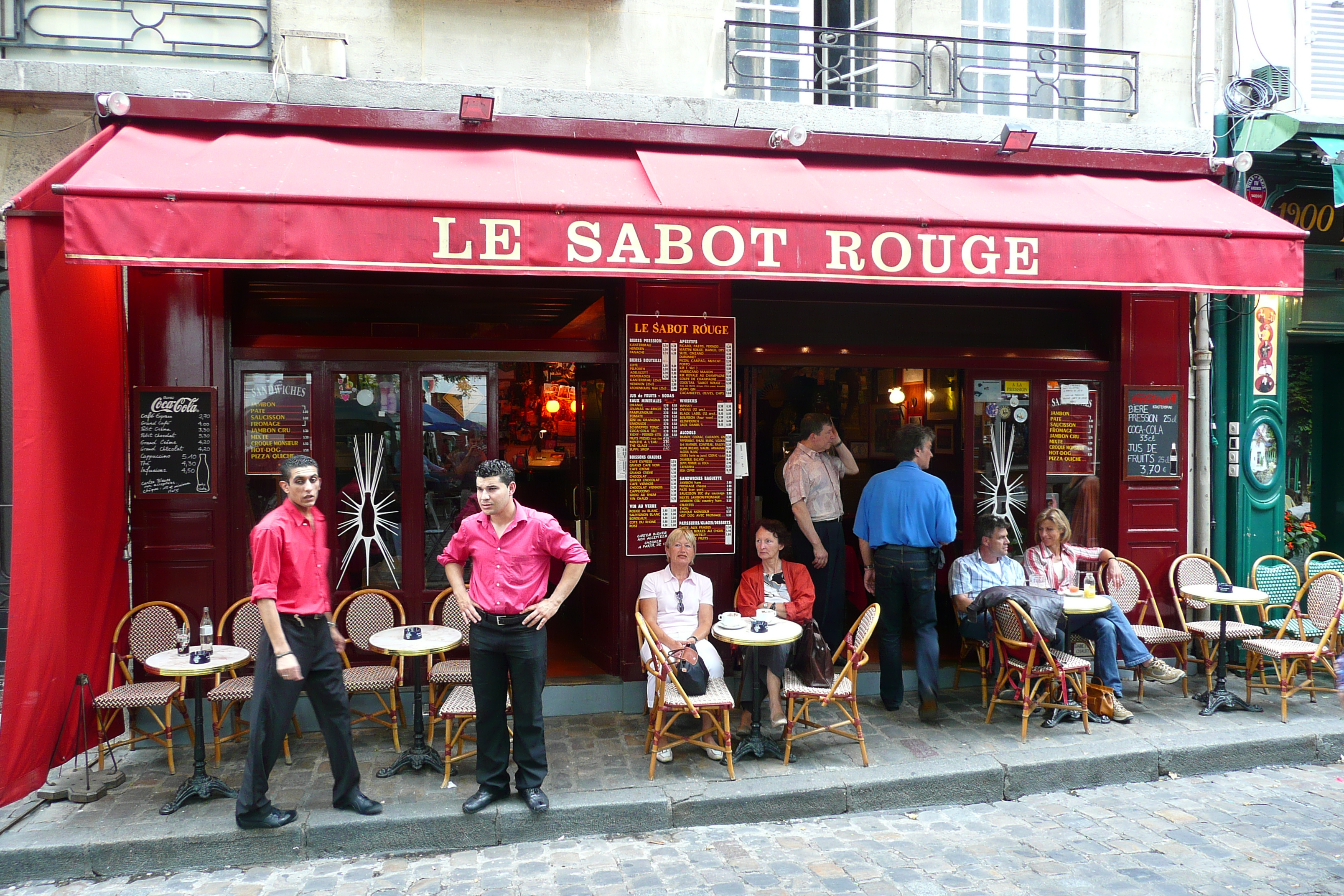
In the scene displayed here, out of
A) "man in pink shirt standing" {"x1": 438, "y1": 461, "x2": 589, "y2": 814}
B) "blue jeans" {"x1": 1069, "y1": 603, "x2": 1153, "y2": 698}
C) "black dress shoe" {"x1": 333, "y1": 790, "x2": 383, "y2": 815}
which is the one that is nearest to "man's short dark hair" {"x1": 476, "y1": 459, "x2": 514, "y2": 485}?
"man in pink shirt standing" {"x1": 438, "y1": 461, "x2": 589, "y2": 814}

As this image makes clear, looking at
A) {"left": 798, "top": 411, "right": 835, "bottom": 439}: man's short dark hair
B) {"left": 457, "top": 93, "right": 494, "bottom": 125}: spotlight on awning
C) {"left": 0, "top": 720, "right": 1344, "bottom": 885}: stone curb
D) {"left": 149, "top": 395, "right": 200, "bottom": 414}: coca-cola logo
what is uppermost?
{"left": 457, "top": 93, "right": 494, "bottom": 125}: spotlight on awning

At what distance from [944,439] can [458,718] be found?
466 cm

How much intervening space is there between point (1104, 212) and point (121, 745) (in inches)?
259

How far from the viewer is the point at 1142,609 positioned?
6910mm

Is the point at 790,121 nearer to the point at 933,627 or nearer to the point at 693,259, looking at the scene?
the point at 693,259

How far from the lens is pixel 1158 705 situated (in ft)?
20.5

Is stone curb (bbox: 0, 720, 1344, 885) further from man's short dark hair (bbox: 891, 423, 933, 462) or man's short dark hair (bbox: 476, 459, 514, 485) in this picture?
man's short dark hair (bbox: 891, 423, 933, 462)

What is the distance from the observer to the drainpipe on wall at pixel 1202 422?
7008mm

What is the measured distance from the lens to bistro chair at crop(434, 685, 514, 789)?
4949 mm

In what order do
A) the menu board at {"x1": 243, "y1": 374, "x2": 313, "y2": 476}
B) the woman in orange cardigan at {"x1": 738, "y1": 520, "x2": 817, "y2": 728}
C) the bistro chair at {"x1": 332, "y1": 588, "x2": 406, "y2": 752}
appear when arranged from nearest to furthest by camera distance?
the bistro chair at {"x1": 332, "y1": 588, "x2": 406, "y2": 752}
the woman in orange cardigan at {"x1": 738, "y1": 520, "x2": 817, "y2": 728}
the menu board at {"x1": 243, "y1": 374, "x2": 313, "y2": 476}

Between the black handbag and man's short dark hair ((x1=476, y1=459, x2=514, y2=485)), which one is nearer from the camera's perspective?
man's short dark hair ((x1=476, y1=459, x2=514, y2=485))

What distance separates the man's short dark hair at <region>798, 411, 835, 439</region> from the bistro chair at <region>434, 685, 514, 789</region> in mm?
2743

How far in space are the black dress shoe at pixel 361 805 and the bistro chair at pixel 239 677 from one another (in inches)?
37.3

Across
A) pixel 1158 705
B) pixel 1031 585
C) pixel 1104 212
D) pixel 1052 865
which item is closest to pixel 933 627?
pixel 1031 585
